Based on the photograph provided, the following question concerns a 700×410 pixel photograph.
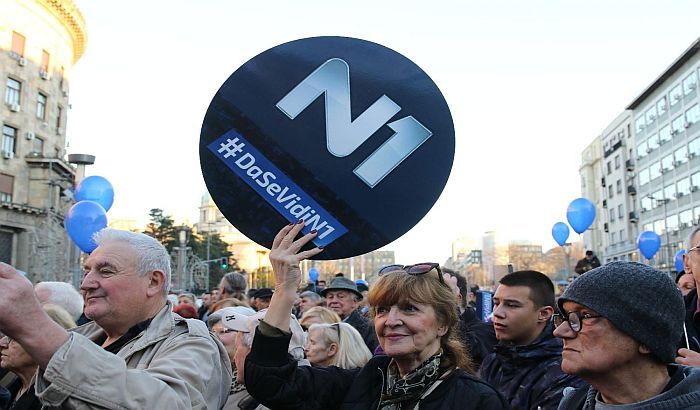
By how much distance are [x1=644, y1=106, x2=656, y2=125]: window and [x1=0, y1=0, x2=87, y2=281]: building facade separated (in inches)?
1957

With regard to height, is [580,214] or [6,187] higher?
[6,187]

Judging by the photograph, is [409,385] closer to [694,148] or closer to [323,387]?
[323,387]

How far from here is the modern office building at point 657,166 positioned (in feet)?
172

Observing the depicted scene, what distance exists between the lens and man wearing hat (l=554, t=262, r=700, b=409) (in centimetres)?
237

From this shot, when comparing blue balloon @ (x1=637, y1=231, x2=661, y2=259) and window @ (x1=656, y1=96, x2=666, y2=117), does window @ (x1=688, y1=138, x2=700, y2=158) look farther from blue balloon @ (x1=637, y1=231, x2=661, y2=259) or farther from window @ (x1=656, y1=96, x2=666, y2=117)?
blue balloon @ (x1=637, y1=231, x2=661, y2=259)

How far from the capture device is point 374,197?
271cm

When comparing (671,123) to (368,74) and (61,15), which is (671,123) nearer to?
(61,15)

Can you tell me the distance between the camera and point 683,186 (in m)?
54.6

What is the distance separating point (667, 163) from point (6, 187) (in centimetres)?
5236

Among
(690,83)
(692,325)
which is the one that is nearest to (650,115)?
(690,83)

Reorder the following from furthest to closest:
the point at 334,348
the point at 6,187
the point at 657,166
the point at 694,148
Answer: the point at 657,166 → the point at 694,148 → the point at 6,187 → the point at 334,348

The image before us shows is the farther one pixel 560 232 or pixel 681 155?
pixel 681 155

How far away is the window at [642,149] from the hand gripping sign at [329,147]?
6665cm

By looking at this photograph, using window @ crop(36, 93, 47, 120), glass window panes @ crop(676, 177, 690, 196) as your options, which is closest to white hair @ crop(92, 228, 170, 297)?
window @ crop(36, 93, 47, 120)
